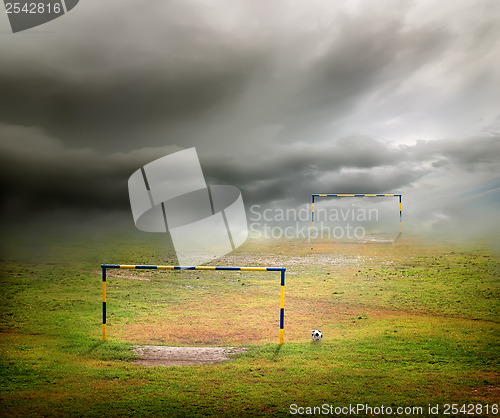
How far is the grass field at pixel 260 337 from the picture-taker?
6070 mm

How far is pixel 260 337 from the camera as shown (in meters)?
9.38

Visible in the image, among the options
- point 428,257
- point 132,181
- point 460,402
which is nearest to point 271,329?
point 460,402

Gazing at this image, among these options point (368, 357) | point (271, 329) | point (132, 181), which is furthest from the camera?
point (132, 181)

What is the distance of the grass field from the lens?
6070mm

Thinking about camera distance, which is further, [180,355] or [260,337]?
[260,337]

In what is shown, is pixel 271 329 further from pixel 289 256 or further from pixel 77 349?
pixel 289 256

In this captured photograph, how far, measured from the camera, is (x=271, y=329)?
10.0 m

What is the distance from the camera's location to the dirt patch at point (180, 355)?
766 centimetres

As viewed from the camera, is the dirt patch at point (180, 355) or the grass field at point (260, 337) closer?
the grass field at point (260, 337)

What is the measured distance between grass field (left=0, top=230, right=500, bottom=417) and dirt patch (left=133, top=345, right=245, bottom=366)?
1.00ft

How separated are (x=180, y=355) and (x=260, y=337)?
2.16 m

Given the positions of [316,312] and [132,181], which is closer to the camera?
[316,312]

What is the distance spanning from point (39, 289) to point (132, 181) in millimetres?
6243

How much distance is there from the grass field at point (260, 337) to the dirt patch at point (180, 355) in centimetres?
30
